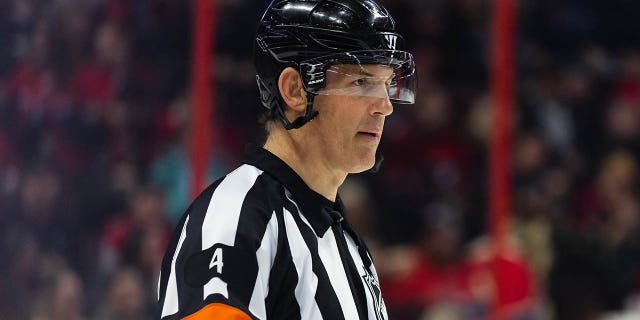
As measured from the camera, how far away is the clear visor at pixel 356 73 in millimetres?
1518

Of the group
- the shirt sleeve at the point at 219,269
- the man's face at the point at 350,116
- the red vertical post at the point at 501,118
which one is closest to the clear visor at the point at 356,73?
the man's face at the point at 350,116

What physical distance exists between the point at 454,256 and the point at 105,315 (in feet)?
4.56

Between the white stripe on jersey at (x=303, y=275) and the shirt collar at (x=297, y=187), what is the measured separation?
0.07m

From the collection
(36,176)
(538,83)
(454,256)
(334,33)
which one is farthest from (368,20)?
(538,83)

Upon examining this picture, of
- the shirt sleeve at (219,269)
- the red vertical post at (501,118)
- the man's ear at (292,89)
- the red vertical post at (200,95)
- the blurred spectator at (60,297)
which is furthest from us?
the red vertical post at (501,118)

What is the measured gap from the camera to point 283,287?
1.37 m

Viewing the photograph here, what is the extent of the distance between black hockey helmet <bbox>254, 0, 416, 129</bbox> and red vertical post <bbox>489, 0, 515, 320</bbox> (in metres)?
2.32

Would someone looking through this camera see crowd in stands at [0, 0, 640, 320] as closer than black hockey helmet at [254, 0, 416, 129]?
No

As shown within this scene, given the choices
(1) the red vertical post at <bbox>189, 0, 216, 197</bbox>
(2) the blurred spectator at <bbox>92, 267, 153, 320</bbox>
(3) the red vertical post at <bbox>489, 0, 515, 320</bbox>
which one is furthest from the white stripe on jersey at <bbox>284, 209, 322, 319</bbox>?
(3) the red vertical post at <bbox>489, 0, 515, 320</bbox>

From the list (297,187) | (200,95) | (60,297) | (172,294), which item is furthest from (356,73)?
(200,95)

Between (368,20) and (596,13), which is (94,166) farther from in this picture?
(596,13)

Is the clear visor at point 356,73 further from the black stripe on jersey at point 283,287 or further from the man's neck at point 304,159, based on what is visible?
the black stripe on jersey at point 283,287

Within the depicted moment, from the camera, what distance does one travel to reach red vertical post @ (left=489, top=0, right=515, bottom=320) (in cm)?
384

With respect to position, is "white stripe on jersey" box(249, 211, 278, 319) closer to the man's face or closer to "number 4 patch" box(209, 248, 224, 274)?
"number 4 patch" box(209, 248, 224, 274)
